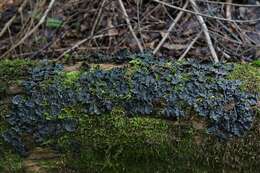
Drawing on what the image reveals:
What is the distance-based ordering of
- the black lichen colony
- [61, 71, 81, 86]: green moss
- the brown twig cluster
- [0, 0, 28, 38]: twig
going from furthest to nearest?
1. [0, 0, 28, 38]: twig
2. the brown twig cluster
3. [61, 71, 81, 86]: green moss
4. the black lichen colony

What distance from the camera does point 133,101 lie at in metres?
1.88

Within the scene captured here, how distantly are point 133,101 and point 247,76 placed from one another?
598mm

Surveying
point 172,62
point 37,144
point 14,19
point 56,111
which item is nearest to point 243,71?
point 172,62

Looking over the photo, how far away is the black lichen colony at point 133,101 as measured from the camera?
183 cm

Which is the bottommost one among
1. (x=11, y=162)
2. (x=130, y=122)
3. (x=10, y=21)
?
(x=11, y=162)

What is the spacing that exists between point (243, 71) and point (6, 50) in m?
2.12

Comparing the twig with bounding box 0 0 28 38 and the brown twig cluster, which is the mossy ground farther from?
the twig with bounding box 0 0 28 38

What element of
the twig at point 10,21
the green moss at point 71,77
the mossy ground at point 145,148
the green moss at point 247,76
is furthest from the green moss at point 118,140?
the twig at point 10,21

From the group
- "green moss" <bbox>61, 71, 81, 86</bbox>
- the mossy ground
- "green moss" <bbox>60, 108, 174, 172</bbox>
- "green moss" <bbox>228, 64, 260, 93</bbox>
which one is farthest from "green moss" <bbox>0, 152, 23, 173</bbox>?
"green moss" <bbox>228, 64, 260, 93</bbox>

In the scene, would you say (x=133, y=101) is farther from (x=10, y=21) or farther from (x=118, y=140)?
(x=10, y=21)

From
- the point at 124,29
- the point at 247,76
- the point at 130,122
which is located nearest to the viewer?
the point at 130,122

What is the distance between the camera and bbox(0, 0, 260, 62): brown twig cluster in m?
3.06

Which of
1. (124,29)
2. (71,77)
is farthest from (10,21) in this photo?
(71,77)

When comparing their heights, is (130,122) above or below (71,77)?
below
